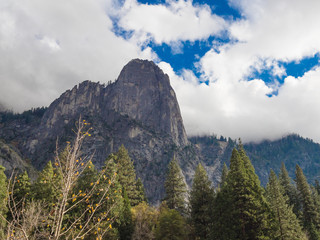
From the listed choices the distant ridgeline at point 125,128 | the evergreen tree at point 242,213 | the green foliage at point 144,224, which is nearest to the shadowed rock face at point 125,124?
the distant ridgeline at point 125,128

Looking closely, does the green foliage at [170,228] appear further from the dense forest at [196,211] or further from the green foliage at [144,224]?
the green foliage at [144,224]

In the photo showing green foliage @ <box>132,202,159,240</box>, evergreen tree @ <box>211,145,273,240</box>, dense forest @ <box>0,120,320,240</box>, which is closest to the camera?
evergreen tree @ <box>211,145,273,240</box>

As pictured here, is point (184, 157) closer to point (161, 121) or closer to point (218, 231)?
point (161, 121)

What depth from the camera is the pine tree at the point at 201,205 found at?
30.0m

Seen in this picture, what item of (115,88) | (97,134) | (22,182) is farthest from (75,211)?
(115,88)

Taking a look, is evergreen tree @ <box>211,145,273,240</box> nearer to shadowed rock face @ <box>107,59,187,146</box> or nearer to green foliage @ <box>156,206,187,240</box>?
green foliage @ <box>156,206,187,240</box>

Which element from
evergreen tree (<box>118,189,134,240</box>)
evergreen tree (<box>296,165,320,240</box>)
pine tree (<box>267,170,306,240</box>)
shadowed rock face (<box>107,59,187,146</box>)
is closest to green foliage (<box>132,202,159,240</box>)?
evergreen tree (<box>118,189,134,240</box>)

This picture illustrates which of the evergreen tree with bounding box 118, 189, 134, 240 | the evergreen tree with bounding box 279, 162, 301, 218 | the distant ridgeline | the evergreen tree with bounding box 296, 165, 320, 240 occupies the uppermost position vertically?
the distant ridgeline

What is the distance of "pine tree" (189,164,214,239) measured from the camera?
30.0m

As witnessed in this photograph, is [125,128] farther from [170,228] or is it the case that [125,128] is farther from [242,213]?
[242,213]

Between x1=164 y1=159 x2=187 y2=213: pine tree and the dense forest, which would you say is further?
x1=164 y1=159 x2=187 y2=213: pine tree

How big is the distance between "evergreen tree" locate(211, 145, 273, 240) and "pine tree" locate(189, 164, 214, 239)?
162 inches

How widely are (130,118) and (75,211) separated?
145549 mm

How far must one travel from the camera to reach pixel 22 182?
1299 inches
